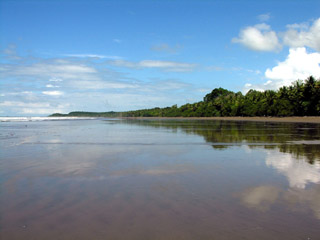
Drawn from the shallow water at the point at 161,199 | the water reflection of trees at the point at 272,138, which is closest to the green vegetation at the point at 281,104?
the water reflection of trees at the point at 272,138

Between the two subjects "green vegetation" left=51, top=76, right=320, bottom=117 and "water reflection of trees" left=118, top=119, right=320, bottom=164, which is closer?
"water reflection of trees" left=118, top=119, right=320, bottom=164

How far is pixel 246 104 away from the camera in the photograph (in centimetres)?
10825

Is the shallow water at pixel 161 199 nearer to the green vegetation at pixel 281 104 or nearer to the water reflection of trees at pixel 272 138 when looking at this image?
the water reflection of trees at pixel 272 138

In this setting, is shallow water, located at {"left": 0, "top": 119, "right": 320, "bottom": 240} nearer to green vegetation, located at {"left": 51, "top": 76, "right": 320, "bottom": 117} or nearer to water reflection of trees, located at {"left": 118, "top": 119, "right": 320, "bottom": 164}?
water reflection of trees, located at {"left": 118, "top": 119, "right": 320, "bottom": 164}

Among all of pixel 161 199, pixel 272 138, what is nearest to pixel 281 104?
pixel 272 138

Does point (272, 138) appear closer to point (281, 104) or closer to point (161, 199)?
point (161, 199)

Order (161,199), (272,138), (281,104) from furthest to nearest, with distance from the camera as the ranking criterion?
(281,104), (272,138), (161,199)

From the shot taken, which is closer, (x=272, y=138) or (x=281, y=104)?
(x=272, y=138)

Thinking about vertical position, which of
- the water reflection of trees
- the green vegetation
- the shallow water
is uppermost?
the green vegetation

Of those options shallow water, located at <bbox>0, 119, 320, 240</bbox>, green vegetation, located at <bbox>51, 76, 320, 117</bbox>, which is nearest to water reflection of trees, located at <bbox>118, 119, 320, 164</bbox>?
shallow water, located at <bbox>0, 119, 320, 240</bbox>

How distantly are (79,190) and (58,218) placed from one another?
2149 mm

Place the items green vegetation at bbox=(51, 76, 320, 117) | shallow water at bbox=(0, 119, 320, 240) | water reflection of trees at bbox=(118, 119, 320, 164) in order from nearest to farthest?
shallow water at bbox=(0, 119, 320, 240) → water reflection of trees at bbox=(118, 119, 320, 164) → green vegetation at bbox=(51, 76, 320, 117)

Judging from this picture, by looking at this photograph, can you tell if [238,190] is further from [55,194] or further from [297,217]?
[55,194]

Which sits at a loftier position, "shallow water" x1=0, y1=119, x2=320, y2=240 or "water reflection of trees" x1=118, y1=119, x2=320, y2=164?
"water reflection of trees" x1=118, y1=119, x2=320, y2=164
